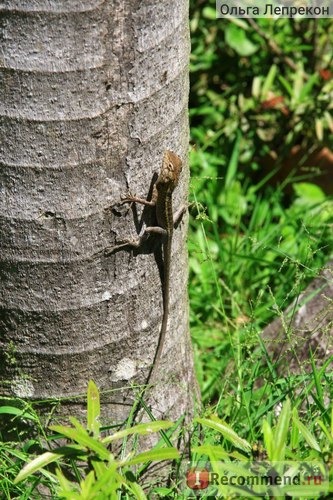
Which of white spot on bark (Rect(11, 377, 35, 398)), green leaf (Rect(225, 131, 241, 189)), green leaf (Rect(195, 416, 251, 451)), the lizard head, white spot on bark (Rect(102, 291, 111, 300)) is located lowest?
white spot on bark (Rect(11, 377, 35, 398))

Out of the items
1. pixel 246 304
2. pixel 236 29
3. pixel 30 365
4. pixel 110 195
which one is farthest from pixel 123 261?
pixel 236 29

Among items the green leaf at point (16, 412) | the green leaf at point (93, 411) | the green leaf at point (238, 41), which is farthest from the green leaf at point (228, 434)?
the green leaf at point (238, 41)

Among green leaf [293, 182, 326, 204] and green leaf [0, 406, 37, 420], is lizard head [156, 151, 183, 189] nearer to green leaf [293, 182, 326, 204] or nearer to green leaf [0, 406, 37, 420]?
green leaf [0, 406, 37, 420]

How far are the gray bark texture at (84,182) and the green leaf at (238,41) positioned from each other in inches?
88.0

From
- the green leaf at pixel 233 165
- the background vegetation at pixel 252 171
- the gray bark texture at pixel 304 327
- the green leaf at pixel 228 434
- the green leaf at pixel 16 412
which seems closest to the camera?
the green leaf at pixel 228 434

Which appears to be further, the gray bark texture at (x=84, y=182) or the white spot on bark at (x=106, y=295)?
the white spot on bark at (x=106, y=295)

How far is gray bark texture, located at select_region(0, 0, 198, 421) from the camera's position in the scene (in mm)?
2080

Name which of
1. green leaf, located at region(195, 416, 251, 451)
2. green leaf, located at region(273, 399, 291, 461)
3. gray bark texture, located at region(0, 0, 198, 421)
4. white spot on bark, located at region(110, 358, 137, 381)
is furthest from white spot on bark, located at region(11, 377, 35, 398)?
green leaf, located at region(273, 399, 291, 461)

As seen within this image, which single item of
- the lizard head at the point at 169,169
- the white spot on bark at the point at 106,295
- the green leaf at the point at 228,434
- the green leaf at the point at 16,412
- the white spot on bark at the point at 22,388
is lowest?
the green leaf at the point at 16,412

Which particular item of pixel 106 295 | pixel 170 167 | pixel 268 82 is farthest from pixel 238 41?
pixel 106 295

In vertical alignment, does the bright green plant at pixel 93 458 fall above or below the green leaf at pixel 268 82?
below

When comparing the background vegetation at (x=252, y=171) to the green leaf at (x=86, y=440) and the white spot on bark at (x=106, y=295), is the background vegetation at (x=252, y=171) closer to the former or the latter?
the white spot on bark at (x=106, y=295)

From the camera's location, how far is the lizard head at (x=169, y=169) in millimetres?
2436

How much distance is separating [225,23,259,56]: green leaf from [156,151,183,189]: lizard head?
8.03 ft
